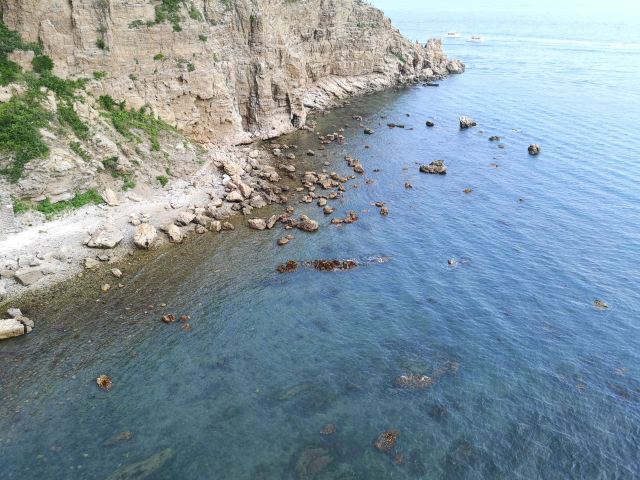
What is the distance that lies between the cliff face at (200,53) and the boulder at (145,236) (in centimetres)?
1838

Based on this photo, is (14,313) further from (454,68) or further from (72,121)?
(454,68)

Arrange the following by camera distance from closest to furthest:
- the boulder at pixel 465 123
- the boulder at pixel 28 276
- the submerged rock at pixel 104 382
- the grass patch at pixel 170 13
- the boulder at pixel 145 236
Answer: the submerged rock at pixel 104 382
the boulder at pixel 28 276
the boulder at pixel 145 236
the grass patch at pixel 170 13
the boulder at pixel 465 123

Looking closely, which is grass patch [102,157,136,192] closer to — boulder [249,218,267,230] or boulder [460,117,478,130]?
boulder [249,218,267,230]

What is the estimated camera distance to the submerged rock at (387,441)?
2578cm

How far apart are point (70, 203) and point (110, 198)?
11.6 ft

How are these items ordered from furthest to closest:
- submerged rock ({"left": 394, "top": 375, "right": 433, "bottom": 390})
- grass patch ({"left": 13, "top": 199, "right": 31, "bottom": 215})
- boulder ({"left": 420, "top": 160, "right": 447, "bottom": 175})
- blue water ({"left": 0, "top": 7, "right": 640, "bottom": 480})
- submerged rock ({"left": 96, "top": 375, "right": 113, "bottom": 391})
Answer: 1. boulder ({"left": 420, "top": 160, "right": 447, "bottom": 175})
2. grass patch ({"left": 13, "top": 199, "right": 31, "bottom": 215})
3. submerged rock ({"left": 394, "top": 375, "right": 433, "bottom": 390})
4. submerged rock ({"left": 96, "top": 375, "right": 113, "bottom": 391})
5. blue water ({"left": 0, "top": 7, "right": 640, "bottom": 480})

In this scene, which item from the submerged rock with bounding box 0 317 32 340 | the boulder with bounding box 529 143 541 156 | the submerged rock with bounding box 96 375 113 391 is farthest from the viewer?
the boulder with bounding box 529 143 541 156

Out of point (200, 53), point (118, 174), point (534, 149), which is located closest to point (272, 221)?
point (118, 174)

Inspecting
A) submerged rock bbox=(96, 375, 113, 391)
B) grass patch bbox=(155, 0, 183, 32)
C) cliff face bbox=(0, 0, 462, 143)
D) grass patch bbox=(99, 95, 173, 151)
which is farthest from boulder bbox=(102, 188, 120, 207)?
grass patch bbox=(155, 0, 183, 32)

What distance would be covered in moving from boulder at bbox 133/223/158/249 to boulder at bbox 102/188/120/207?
428 centimetres

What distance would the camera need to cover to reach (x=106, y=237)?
134 ft

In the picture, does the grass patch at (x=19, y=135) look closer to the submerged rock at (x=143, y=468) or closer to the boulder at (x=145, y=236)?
the boulder at (x=145, y=236)

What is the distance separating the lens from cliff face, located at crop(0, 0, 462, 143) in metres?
48.0

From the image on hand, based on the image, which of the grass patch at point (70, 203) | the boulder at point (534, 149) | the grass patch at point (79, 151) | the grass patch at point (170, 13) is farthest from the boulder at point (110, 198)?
the boulder at point (534, 149)
